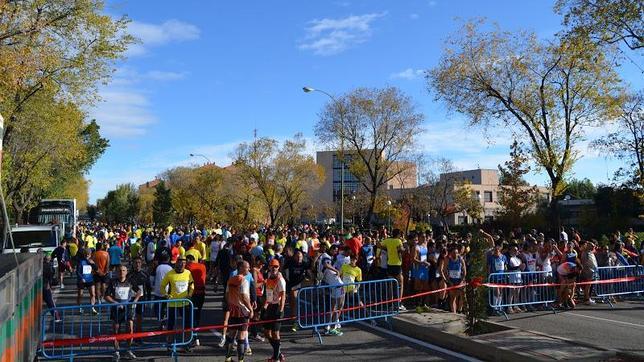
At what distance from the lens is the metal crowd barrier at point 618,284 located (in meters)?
14.9

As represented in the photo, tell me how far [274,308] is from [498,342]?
3538mm

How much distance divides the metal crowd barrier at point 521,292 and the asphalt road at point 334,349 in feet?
10.8

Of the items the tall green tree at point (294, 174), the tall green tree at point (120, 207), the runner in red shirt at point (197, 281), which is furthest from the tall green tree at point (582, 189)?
the runner in red shirt at point (197, 281)

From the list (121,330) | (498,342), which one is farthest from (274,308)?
(121,330)

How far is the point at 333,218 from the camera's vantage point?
281 feet

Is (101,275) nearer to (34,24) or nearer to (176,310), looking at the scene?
(176,310)

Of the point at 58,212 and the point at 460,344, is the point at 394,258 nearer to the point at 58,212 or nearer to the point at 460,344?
the point at 460,344

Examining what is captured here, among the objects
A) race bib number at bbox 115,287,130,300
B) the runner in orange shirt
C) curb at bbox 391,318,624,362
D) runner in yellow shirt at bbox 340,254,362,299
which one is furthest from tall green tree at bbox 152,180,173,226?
curb at bbox 391,318,624,362

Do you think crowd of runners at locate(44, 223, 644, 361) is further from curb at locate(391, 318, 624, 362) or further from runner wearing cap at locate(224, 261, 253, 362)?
curb at locate(391, 318, 624, 362)

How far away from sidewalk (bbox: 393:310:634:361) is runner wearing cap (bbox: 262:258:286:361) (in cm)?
277

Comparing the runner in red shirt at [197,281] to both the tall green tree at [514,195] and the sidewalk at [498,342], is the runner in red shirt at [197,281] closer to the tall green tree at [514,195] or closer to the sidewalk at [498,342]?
the sidewalk at [498,342]

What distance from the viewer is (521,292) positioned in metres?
13.3

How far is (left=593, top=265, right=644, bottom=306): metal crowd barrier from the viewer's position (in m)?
14.9

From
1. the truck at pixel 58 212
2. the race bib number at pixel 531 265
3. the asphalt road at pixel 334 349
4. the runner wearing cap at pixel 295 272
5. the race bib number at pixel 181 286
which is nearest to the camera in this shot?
the asphalt road at pixel 334 349
